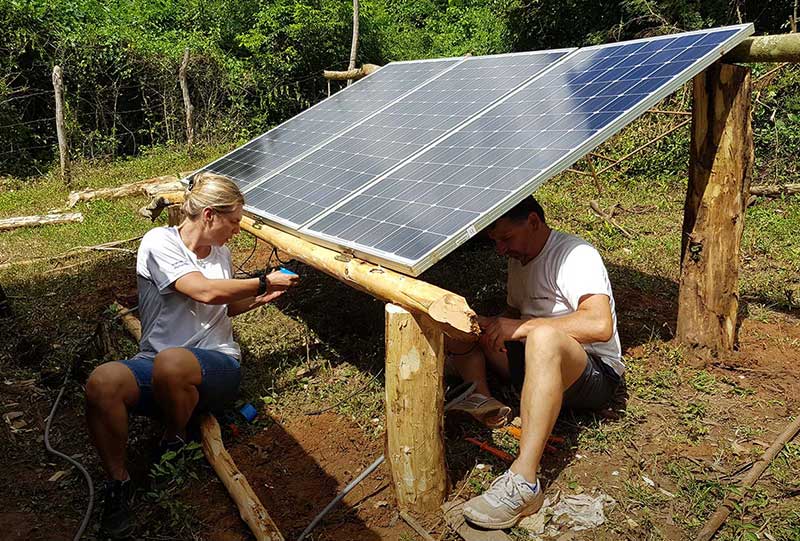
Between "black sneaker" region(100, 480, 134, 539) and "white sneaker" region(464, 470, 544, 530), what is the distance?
166 cm

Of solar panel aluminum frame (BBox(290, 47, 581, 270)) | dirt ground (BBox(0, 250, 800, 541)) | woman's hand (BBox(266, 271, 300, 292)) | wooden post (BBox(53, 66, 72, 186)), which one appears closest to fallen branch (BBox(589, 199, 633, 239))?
dirt ground (BBox(0, 250, 800, 541))

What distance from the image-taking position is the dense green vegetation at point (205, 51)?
40.3 ft

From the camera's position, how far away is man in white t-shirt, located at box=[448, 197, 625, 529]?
323 centimetres

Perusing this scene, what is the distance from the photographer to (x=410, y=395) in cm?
322

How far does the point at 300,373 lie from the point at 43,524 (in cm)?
188

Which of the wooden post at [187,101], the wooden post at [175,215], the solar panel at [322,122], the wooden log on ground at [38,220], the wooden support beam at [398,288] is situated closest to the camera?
the wooden support beam at [398,288]

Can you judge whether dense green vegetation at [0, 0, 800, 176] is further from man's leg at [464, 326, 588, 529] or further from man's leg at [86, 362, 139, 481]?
man's leg at [86, 362, 139, 481]

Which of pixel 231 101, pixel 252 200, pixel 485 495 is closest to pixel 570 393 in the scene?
pixel 485 495

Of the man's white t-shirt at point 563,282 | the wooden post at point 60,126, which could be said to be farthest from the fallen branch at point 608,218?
the wooden post at point 60,126

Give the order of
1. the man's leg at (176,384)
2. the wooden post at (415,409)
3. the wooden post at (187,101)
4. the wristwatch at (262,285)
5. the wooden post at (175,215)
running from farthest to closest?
the wooden post at (187,101) → the wooden post at (175,215) → the wristwatch at (262,285) → the man's leg at (176,384) → the wooden post at (415,409)

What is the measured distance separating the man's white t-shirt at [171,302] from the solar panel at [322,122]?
174cm

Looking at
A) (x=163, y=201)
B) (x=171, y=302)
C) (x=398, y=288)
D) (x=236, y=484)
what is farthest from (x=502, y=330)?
(x=163, y=201)

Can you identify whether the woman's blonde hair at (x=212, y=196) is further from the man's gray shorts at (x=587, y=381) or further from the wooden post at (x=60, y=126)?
the wooden post at (x=60, y=126)

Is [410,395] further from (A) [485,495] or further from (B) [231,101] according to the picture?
(B) [231,101]
